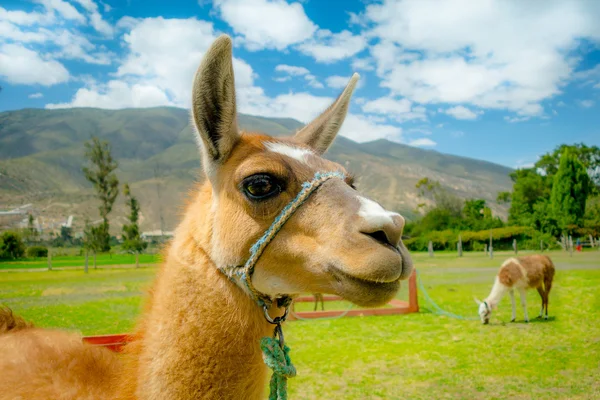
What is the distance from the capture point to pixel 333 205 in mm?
2014

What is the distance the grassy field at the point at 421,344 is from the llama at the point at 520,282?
466 millimetres

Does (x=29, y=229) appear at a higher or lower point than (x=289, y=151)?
lower

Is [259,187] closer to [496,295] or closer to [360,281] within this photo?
[360,281]

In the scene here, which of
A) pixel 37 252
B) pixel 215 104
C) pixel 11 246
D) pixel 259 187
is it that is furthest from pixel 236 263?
pixel 37 252

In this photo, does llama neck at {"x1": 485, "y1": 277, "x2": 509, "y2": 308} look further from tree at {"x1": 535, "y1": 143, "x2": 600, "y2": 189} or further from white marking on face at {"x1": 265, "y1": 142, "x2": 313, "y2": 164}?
tree at {"x1": 535, "y1": 143, "x2": 600, "y2": 189}

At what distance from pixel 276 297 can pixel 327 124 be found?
4.30ft

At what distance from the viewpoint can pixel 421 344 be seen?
27.7 feet

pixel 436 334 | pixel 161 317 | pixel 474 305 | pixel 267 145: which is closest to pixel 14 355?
pixel 161 317

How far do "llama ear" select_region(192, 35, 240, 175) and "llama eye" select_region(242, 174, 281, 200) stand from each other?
0.29m

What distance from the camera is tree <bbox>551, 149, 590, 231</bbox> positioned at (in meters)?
46.0

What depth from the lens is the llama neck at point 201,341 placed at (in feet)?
6.49

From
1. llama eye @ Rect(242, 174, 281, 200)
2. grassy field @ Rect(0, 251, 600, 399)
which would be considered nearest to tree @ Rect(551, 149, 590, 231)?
grassy field @ Rect(0, 251, 600, 399)

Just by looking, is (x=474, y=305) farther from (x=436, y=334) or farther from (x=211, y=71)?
(x=211, y=71)

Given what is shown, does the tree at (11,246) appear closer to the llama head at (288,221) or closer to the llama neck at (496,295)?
the llama head at (288,221)
